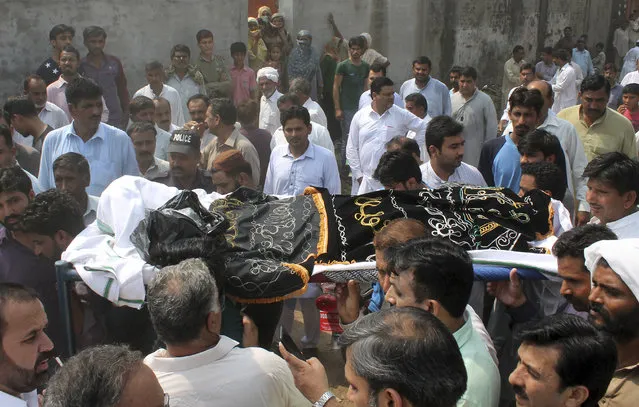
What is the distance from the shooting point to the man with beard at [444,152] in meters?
5.44

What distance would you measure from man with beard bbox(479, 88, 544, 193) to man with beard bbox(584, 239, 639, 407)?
2.90 metres

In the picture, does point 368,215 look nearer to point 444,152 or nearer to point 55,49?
point 444,152

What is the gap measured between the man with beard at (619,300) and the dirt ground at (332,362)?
2457 millimetres

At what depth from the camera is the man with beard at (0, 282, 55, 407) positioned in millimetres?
2826

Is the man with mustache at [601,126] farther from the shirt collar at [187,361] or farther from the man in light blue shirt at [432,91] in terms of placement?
the shirt collar at [187,361]

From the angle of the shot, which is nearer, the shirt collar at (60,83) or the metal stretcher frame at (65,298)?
the metal stretcher frame at (65,298)

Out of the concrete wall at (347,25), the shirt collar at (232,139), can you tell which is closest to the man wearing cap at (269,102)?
the shirt collar at (232,139)

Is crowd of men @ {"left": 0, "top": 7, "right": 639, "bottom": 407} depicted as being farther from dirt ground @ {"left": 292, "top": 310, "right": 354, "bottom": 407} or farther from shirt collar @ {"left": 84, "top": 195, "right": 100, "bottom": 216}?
dirt ground @ {"left": 292, "top": 310, "right": 354, "bottom": 407}

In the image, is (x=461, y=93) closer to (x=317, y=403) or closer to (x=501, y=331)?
(x=501, y=331)

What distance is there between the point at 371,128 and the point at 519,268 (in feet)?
12.9

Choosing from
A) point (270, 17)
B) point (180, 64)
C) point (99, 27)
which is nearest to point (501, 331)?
point (180, 64)

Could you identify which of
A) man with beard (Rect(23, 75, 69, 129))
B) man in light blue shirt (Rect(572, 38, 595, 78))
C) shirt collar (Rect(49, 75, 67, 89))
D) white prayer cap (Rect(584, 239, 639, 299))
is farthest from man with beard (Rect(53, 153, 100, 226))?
man in light blue shirt (Rect(572, 38, 595, 78))

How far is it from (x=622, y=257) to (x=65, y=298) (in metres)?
2.58

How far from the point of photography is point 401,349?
2102 millimetres
